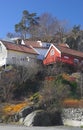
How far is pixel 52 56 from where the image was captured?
63.5 metres

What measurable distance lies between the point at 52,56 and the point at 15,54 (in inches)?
257

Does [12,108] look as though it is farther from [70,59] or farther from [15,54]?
[15,54]

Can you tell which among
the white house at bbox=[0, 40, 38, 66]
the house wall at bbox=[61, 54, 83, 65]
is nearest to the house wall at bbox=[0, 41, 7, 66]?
the white house at bbox=[0, 40, 38, 66]

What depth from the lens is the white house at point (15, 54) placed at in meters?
61.6

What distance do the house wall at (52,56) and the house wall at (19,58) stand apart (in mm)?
2306

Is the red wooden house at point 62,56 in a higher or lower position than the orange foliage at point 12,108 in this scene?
higher

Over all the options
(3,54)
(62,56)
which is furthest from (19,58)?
(62,56)

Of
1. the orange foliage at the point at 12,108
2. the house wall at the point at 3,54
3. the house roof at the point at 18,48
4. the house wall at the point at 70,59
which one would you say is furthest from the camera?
the house roof at the point at 18,48

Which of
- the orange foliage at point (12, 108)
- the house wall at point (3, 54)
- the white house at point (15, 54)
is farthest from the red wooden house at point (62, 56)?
the orange foliage at point (12, 108)

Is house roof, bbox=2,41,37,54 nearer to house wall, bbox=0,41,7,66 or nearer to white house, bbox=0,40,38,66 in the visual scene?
white house, bbox=0,40,38,66

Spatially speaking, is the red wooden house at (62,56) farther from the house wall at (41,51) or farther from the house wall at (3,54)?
the house wall at (3,54)

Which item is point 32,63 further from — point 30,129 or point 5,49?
point 30,129

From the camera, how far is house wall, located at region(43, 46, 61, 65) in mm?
61775

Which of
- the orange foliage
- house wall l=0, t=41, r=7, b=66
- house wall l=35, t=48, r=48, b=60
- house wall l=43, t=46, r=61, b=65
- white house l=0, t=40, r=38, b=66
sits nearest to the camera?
the orange foliage
